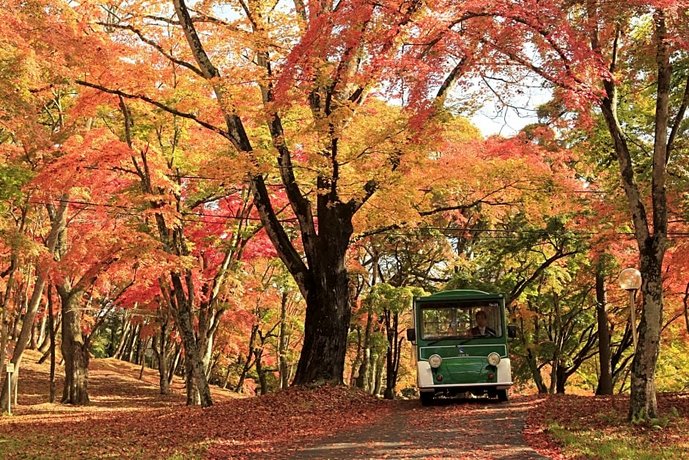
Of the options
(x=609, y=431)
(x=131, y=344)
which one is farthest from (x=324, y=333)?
(x=131, y=344)

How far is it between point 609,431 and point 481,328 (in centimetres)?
560

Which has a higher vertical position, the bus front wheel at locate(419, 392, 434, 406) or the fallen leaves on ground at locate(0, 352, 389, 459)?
the bus front wheel at locate(419, 392, 434, 406)

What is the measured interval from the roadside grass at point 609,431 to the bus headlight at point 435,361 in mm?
2475

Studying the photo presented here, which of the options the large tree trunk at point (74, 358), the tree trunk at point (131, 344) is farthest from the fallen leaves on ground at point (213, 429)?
the tree trunk at point (131, 344)

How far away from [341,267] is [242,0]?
20.8 feet

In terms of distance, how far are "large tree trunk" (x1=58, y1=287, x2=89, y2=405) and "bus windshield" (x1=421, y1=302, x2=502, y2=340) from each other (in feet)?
40.2

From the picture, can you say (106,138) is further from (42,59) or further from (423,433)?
(423,433)

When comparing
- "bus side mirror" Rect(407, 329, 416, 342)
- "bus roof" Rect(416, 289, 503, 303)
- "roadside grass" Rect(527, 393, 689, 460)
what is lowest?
"roadside grass" Rect(527, 393, 689, 460)

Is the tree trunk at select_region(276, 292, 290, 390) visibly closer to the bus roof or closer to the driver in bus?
the bus roof

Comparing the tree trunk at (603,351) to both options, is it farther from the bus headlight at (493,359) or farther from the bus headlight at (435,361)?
the bus headlight at (435,361)

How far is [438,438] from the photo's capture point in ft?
29.3

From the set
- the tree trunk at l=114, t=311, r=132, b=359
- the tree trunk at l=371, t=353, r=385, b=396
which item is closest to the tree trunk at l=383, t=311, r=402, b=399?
the tree trunk at l=371, t=353, r=385, b=396

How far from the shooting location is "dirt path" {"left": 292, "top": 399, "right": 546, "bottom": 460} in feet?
25.7

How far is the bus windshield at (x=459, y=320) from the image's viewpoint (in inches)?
572
